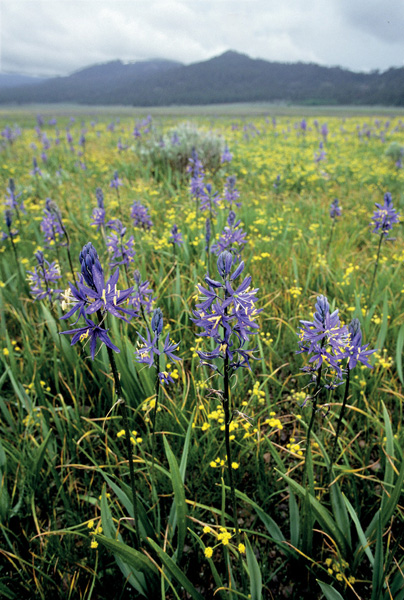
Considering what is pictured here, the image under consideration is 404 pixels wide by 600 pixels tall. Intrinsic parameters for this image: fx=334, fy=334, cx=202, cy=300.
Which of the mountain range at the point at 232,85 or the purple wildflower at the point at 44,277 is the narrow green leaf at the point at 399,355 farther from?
the mountain range at the point at 232,85

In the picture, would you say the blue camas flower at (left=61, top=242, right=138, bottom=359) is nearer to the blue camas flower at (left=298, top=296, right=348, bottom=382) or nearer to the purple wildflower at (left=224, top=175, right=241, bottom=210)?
the blue camas flower at (left=298, top=296, right=348, bottom=382)

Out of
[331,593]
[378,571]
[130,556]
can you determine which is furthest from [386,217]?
[130,556]

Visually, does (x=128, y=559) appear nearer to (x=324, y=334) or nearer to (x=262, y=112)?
(x=324, y=334)

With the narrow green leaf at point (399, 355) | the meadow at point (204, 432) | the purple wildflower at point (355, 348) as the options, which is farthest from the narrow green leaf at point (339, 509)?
the narrow green leaf at point (399, 355)

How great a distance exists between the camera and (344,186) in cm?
802

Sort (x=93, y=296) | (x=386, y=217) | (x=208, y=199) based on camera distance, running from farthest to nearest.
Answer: (x=208, y=199), (x=386, y=217), (x=93, y=296)

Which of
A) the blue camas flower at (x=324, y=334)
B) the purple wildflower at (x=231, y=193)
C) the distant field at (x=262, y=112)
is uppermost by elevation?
the distant field at (x=262, y=112)

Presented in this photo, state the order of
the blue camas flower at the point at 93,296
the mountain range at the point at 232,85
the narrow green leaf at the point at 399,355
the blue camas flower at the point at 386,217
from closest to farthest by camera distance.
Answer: the blue camas flower at the point at 93,296
the narrow green leaf at the point at 399,355
the blue camas flower at the point at 386,217
the mountain range at the point at 232,85

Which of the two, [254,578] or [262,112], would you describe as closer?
[254,578]

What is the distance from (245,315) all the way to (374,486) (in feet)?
5.86

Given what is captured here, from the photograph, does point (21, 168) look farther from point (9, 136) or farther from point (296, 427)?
point (296, 427)

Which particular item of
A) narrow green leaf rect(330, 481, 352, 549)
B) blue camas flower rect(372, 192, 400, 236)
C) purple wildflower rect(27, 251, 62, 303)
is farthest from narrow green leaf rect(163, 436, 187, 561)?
blue camas flower rect(372, 192, 400, 236)

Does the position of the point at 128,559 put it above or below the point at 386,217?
below

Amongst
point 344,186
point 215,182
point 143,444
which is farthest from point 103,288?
point 344,186
